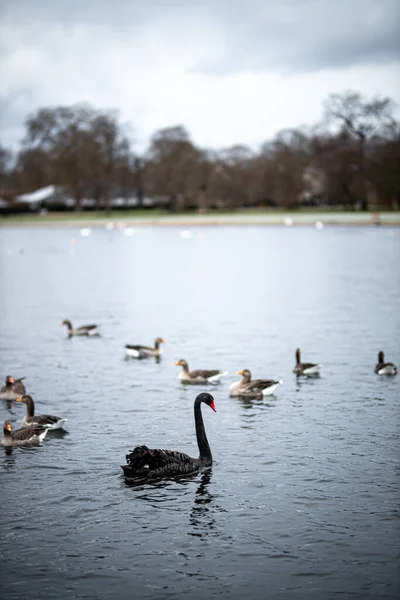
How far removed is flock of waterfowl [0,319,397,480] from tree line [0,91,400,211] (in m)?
96.4

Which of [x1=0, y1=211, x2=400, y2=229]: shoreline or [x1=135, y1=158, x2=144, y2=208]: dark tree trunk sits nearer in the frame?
[x1=0, y1=211, x2=400, y2=229]: shoreline

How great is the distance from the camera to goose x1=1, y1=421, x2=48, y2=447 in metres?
15.3

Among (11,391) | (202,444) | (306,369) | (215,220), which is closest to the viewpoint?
(202,444)

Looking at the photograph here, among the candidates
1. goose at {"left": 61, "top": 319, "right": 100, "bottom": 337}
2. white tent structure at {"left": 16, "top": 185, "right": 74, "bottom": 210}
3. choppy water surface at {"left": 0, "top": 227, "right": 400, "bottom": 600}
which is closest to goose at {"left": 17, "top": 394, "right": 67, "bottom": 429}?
choppy water surface at {"left": 0, "top": 227, "right": 400, "bottom": 600}

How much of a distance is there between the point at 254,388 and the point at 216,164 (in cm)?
14004

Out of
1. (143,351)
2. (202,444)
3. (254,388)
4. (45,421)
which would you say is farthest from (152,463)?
(143,351)

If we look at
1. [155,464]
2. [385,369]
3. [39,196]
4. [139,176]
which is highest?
[139,176]

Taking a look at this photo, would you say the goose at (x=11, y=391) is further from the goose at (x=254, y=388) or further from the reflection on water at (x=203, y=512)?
the reflection on water at (x=203, y=512)

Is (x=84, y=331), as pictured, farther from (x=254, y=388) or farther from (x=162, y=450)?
(x=162, y=450)

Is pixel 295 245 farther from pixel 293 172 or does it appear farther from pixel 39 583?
pixel 39 583

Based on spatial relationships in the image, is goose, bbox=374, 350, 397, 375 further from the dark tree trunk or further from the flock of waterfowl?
the dark tree trunk

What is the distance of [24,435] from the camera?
1541cm

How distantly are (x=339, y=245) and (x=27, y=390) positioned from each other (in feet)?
205

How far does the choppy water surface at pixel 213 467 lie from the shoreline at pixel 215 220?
265 ft
